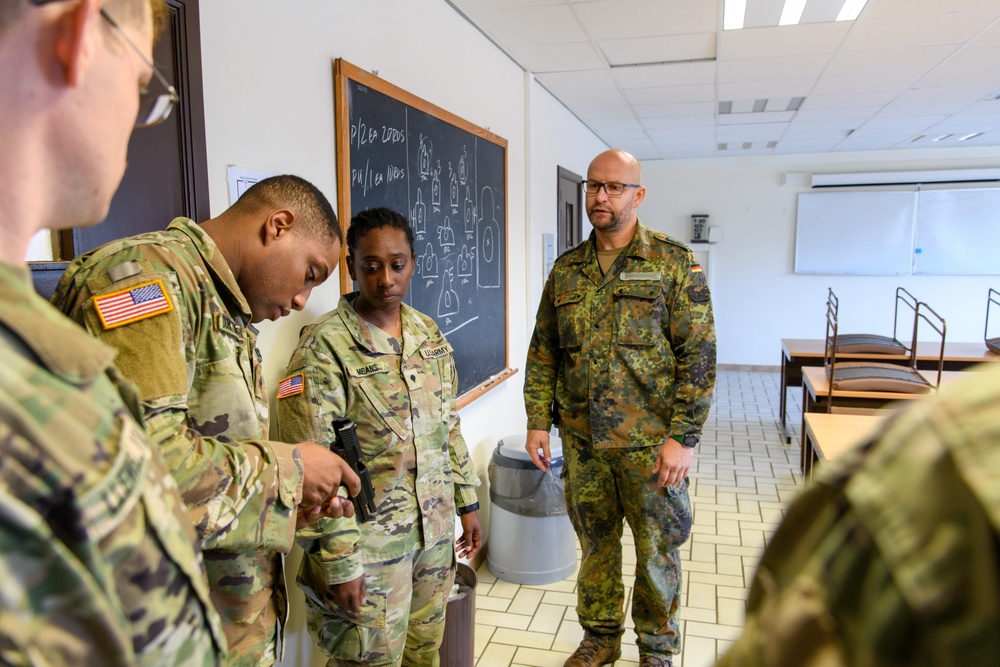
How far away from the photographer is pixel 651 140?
7.04 meters

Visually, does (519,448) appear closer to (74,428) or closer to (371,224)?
(371,224)

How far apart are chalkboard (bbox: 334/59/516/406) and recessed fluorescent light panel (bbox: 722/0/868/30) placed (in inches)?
49.3

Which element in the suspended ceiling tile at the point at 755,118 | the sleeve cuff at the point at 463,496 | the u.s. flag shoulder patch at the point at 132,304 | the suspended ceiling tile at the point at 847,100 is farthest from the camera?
the suspended ceiling tile at the point at 755,118

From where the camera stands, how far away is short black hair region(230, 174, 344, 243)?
51.8 inches

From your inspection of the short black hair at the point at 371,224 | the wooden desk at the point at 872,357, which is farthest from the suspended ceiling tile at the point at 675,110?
the short black hair at the point at 371,224

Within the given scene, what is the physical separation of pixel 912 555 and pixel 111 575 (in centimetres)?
51

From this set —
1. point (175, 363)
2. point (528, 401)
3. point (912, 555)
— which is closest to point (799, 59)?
point (528, 401)

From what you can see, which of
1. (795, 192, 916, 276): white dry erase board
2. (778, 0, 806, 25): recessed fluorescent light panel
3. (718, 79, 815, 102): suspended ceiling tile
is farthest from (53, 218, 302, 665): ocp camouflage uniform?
(795, 192, 916, 276): white dry erase board

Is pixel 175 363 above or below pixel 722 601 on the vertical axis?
above

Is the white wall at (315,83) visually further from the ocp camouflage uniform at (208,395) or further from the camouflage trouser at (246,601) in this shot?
the camouflage trouser at (246,601)

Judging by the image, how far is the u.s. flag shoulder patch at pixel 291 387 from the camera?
1.66 meters

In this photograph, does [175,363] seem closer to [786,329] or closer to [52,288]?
[52,288]

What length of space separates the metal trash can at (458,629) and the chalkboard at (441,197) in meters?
0.93

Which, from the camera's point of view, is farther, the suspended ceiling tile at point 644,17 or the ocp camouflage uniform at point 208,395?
the suspended ceiling tile at point 644,17
